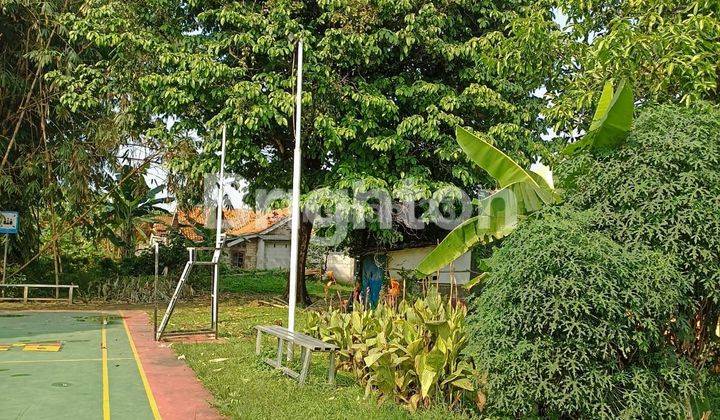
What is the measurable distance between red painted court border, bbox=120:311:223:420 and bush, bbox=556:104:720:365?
4314 mm

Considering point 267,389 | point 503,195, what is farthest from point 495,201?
point 267,389

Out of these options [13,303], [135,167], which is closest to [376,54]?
[135,167]

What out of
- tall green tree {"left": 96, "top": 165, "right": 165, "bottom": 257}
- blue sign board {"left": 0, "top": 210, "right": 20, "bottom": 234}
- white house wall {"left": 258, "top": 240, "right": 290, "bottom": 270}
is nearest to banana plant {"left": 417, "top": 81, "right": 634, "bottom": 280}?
tall green tree {"left": 96, "top": 165, "right": 165, "bottom": 257}

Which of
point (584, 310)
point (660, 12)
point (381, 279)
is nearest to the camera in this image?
point (584, 310)

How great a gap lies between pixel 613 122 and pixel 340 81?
9234 millimetres

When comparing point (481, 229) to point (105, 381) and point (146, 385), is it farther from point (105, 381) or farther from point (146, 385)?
point (105, 381)

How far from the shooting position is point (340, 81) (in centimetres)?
1434

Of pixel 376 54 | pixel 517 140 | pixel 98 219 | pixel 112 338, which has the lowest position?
pixel 112 338

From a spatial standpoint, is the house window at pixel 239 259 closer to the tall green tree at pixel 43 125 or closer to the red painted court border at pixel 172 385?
the tall green tree at pixel 43 125

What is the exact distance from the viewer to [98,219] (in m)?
20.9

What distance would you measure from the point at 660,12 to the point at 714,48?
3.01ft

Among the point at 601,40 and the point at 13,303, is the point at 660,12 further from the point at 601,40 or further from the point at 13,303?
the point at 13,303

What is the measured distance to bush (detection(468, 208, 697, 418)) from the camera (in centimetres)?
518

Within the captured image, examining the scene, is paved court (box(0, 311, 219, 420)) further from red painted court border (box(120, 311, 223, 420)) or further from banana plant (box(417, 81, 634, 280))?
banana plant (box(417, 81, 634, 280))
